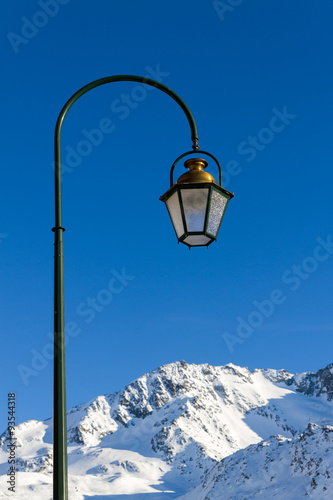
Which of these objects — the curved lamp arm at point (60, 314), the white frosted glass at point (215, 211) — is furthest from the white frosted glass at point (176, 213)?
the curved lamp arm at point (60, 314)

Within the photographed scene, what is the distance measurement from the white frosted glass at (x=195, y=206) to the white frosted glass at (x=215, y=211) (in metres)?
0.10

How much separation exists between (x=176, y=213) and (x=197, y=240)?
17.7 inches

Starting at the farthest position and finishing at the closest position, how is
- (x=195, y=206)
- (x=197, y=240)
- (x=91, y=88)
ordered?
(x=91, y=88) → (x=197, y=240) → (x=195, y=206)

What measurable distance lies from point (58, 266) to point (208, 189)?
197 centimetres

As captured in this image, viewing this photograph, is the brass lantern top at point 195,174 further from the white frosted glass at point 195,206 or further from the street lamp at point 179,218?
the white frosted glass at point 195,206

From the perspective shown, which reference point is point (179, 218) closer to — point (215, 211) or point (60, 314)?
point (215, 211)

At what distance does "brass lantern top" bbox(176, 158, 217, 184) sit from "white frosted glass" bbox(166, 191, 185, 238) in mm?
214

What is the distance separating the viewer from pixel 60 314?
7008mm

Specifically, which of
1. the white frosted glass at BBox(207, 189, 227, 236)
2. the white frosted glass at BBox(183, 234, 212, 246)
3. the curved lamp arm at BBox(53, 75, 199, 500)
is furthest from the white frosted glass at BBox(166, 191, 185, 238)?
the curved lamp arm at BBox(53, 75, 199, 500)

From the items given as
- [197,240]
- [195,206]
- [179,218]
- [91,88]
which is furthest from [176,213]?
[91,88]

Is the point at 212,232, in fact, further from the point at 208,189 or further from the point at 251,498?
the point at 251,498

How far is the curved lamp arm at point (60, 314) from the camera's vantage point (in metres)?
6.49

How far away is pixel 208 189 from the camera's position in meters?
→ 7.26

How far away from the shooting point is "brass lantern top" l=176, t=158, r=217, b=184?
7355 mm
